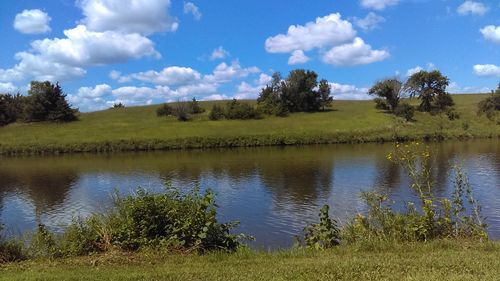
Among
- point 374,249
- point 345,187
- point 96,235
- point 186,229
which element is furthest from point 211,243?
point 345,187

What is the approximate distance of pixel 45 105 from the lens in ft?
321

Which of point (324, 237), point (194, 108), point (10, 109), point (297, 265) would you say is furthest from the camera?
point (194, 108)

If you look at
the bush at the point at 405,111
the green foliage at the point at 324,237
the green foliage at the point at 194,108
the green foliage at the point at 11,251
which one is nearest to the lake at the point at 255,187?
the green foliage at the point at 11,251

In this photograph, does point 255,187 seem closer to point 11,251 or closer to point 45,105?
point 11,251

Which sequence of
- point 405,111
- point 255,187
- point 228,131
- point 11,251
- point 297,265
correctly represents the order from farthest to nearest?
point 405,111 → point 228,131 → point 255,187 → point 11,251 → point 297,265

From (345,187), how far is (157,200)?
64.7ft

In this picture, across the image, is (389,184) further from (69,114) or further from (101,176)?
(69,114)

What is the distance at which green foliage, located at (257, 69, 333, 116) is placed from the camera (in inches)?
4178

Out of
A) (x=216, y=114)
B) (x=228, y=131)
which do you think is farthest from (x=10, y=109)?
(x=228, y=131)

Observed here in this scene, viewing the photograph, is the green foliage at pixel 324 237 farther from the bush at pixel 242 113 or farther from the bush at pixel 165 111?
the bush at pixel 165 111

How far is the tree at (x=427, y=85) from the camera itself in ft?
331

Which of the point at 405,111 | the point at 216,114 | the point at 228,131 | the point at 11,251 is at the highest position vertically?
the point at 216,114

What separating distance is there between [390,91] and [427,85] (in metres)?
9.22

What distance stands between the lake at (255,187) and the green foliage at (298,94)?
57271 mm
